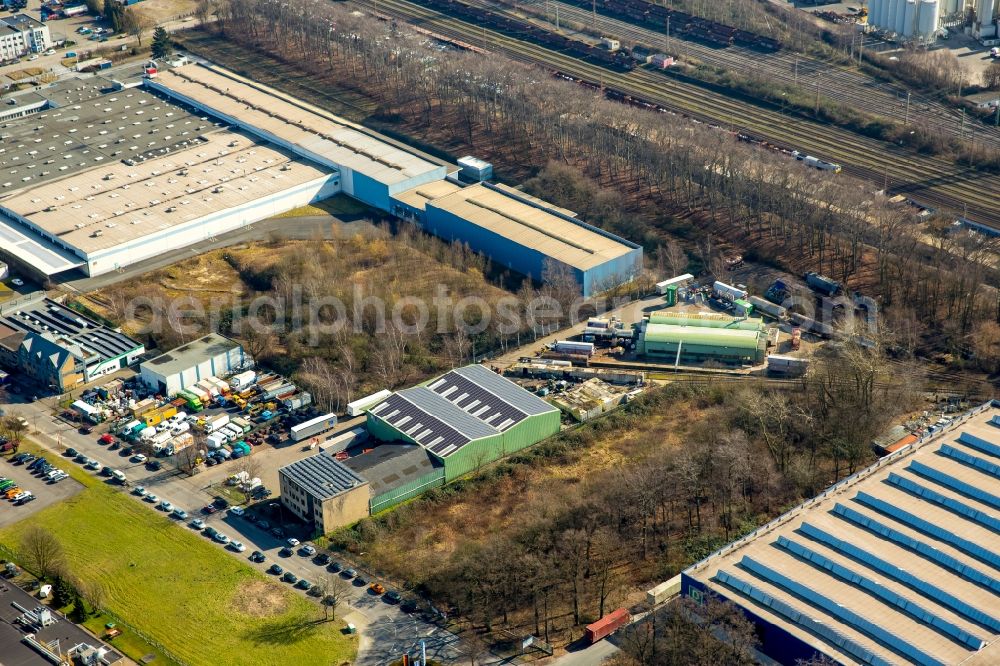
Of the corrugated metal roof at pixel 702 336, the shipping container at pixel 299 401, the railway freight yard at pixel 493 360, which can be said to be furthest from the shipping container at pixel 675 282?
the shipping container at pixel 299 401

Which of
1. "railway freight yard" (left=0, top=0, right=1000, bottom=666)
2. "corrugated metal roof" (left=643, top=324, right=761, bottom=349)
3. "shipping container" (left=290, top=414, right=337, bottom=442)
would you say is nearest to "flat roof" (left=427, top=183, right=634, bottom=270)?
"railway freight yard" (left=0, top=0, right=1000, bottom=666)

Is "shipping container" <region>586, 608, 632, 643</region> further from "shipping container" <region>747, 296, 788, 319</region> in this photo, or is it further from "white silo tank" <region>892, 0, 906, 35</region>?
"white silo tank" <region>892, 0, 906, 35</region>

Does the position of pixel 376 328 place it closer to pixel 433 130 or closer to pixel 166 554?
pixel 166 554

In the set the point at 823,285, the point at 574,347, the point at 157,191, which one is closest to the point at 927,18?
the point at 823,285

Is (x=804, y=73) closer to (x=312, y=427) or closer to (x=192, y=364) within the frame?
(x=312, y=427)

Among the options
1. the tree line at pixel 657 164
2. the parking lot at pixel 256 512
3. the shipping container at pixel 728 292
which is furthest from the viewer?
the shipping container at pixel 728 292

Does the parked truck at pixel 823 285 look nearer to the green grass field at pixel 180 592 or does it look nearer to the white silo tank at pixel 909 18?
the green grass field at pixel 180 592
